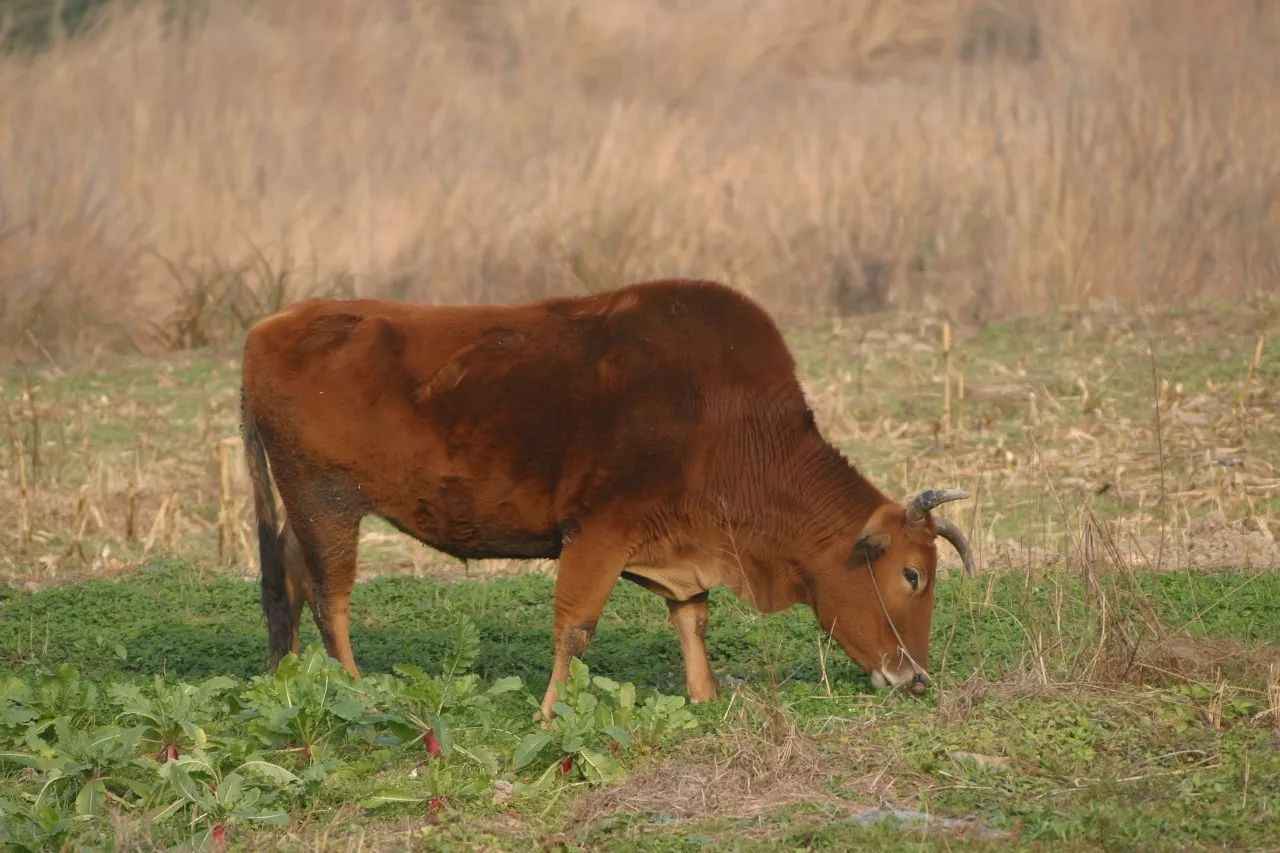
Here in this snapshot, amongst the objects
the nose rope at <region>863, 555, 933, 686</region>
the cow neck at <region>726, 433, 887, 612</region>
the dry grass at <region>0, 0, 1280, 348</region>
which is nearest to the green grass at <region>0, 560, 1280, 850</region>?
the nose rope at <region>863, 555, 933, 686</region>

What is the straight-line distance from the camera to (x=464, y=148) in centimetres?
1967

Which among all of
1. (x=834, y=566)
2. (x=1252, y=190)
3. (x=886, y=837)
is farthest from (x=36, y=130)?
(x=886, y=837)

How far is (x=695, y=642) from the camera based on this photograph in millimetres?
7953

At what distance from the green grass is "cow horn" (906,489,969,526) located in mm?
593

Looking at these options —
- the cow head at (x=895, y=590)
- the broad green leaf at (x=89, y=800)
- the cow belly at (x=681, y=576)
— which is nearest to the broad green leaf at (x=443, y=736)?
the broad green leaf at (x=89, y=800)

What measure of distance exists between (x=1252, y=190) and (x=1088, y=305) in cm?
195

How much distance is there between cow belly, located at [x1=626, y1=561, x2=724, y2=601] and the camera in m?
7.90

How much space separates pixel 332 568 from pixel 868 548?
2.33m

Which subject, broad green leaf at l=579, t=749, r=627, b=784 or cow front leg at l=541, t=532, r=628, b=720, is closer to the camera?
broad green leaf at l=579, t=749, r=627, b=784

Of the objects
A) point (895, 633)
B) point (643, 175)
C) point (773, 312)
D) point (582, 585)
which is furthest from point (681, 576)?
point (643, 175)

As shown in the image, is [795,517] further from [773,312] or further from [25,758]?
[773,312]

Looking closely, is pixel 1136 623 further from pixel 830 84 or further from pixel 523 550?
pixel 830 84

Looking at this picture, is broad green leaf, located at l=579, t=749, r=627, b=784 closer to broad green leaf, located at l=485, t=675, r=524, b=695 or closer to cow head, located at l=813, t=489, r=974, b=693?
broad green leaf, located at l=485, t=675, r=524, b=695

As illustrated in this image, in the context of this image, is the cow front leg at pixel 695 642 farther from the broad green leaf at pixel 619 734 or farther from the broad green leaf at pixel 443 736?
the broad green leaf at pixel 443 736
